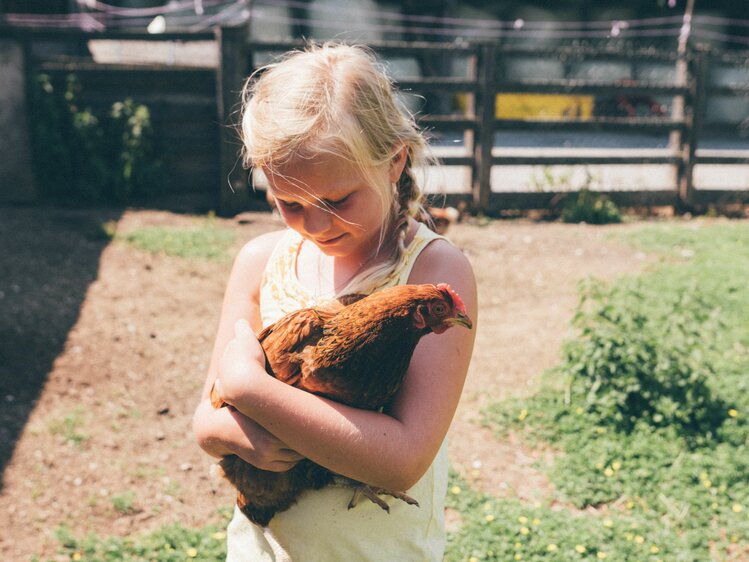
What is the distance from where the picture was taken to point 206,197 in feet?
26.9

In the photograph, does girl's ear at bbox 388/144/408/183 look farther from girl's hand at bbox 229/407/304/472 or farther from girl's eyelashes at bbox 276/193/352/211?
girl's hand at bbox 229/407/304/472

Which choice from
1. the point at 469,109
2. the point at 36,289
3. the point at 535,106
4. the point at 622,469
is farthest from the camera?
the point at 535,106

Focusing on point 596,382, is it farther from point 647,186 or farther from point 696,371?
point 647,186

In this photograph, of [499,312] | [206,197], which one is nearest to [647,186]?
[499,312]

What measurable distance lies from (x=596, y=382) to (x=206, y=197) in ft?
17.7

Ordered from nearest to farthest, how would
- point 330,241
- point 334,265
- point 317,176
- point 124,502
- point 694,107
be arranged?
point 317,176 < point 330,241 < point 334,265 < point 124,502 < point 694,107

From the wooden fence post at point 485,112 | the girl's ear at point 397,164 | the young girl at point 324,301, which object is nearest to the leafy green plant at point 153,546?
the young girl at point 324,301

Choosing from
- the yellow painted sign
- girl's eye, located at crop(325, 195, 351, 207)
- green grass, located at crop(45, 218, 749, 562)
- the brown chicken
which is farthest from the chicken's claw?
the yellow painted sign

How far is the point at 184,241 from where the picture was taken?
6742mm

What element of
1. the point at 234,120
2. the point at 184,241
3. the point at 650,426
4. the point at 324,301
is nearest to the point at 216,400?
the point at 324,301

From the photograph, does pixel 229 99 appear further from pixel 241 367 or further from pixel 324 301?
pixel 241 367

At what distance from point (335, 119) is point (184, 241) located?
5557 millimetres

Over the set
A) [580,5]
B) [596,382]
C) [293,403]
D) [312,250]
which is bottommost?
[596,382]

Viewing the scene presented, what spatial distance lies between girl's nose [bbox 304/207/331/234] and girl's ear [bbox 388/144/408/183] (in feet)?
0.62
